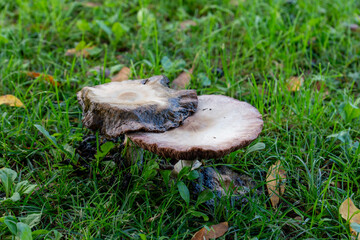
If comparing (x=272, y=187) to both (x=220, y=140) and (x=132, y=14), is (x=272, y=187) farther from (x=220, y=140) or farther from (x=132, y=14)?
(x=132, y=14)

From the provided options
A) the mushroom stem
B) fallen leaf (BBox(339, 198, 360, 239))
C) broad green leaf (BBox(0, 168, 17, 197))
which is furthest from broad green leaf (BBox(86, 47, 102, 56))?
fallen leaf (BBox(339, 198, 360, 239))

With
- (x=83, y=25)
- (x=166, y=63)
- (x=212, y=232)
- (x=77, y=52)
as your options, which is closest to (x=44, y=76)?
(x=77, y=52)

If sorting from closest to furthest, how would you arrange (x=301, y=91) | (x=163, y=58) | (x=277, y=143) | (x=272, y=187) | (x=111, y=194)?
(x=111, y=194) → (x=272, y=187) → (x=277, y=143) → (x=301, y=91) → (x=163, y=58)

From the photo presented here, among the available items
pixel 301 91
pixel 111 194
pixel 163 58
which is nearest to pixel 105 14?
pixel 163 58

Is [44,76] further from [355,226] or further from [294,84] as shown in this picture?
[355,226]

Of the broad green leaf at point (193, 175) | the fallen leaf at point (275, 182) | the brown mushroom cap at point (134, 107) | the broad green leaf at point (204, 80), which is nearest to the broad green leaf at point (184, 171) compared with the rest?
the broad green leaf at point (193, 175)

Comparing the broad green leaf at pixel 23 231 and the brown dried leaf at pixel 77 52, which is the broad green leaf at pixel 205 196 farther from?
the brown dried leaf at pixel 77 52
